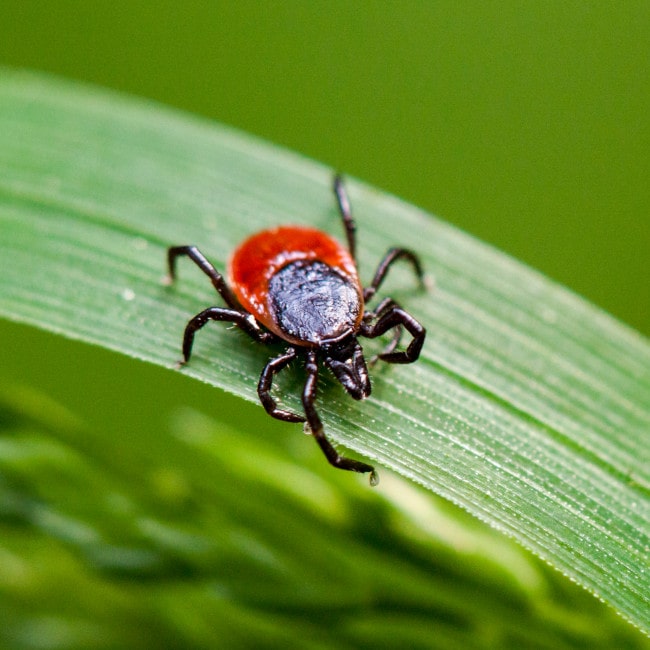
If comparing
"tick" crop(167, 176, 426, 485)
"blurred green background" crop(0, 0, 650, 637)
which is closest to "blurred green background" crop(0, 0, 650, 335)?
"blurred green background" crop(0, 0, 650, 637)

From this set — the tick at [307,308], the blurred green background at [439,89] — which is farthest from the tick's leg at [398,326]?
the blurred green background at [439,89]

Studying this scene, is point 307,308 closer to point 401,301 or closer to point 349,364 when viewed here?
point 349,364

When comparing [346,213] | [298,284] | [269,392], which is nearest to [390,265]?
[346,213]

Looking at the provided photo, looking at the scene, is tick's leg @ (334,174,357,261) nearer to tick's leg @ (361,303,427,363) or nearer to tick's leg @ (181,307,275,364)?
tick's leg @ (361,303,427,363)

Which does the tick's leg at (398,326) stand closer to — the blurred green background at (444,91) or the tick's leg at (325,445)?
the tick's leg at (325,445)

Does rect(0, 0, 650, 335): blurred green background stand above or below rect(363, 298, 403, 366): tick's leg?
above
